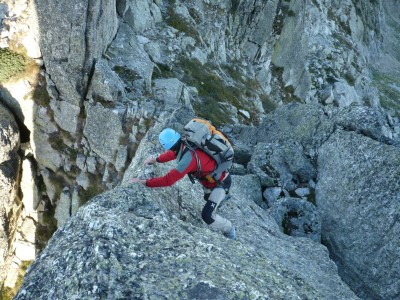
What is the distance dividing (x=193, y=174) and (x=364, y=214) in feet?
35.5

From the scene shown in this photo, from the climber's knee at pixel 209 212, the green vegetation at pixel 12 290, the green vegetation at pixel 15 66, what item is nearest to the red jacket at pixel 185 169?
the climber's knee at pixel 209 212

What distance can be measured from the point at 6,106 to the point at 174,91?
14.0 m

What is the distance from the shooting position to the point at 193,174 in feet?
40.7

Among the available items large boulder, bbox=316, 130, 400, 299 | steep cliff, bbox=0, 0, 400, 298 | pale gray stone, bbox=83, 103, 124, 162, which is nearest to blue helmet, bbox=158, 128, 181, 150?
steep cliff, bbox=0, 0, 400, 298

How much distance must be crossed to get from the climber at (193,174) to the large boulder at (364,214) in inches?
325

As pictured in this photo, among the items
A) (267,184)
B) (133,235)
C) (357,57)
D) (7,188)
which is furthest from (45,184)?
(357,57)

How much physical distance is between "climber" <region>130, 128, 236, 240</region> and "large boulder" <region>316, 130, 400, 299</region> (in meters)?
8.25

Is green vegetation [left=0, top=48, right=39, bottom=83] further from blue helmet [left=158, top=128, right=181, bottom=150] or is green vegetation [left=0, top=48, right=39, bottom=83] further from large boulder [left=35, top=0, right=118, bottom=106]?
blue helmet [left=158, top=128, right=181, bottom=150]

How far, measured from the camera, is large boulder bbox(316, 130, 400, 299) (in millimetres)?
16672

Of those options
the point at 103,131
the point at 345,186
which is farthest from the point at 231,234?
the point at 103,131

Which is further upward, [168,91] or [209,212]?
[168,91]

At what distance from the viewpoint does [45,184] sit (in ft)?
99.6

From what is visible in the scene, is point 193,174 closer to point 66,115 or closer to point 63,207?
point 66,115

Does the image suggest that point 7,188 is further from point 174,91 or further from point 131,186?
point 131,186
